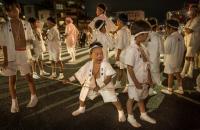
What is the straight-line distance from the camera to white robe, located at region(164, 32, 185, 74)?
5898mm

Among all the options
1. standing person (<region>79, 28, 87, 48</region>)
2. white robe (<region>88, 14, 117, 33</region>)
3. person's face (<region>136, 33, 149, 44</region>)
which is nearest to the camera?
person's face (<region>136, 33, 149, 44</region>)

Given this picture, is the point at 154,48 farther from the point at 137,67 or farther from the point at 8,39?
the point at 8,39

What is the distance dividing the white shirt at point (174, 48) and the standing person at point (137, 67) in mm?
1625

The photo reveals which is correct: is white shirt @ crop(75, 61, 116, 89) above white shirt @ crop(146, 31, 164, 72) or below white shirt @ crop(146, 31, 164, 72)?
below

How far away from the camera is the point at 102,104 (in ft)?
18.5

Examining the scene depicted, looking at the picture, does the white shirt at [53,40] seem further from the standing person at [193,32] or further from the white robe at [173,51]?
the standing person at [193,32]

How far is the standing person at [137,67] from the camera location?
4.35 meters

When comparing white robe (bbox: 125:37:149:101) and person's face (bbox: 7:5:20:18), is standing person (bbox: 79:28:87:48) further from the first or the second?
white robe (bbox: 125:37:149:101)

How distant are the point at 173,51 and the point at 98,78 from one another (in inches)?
90.7

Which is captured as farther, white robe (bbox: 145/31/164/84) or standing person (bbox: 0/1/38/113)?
white robe (bbox: 145/31/164/84)

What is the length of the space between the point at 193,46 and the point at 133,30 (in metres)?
3.86

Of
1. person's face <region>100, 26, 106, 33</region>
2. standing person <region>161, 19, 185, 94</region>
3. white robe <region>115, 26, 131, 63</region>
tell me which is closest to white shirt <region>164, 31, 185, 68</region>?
standing person <region>161, 19, 185, 94</region>

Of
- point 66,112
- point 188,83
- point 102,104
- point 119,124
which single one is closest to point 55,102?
point 66,112

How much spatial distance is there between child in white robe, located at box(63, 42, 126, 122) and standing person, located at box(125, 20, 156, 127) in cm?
33
